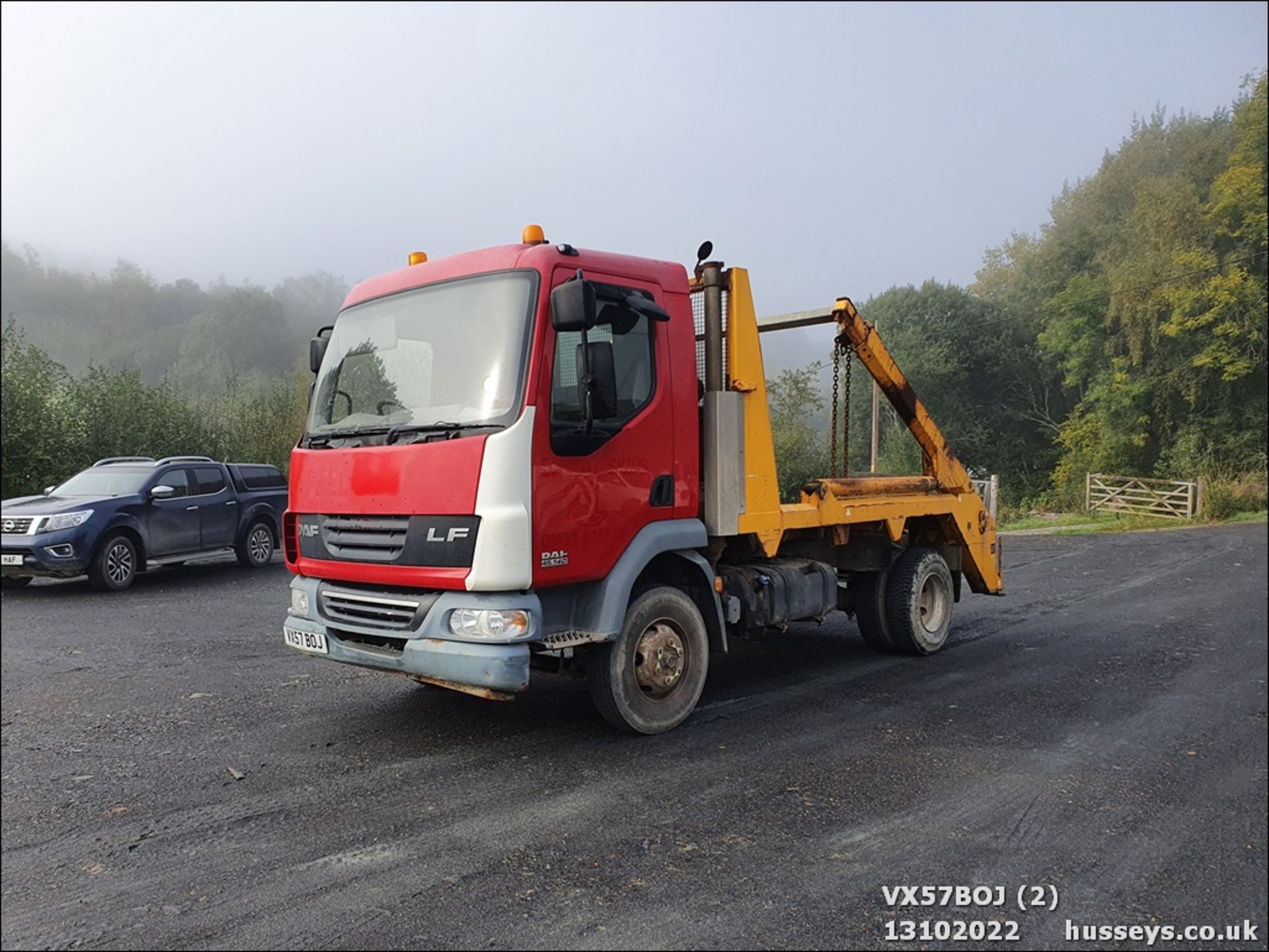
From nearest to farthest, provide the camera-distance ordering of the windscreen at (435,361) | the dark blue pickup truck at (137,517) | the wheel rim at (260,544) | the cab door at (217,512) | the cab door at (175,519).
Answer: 1. the dark blue pickup truck at (137,517)
2. the cab door at (175,519)
3. the cab door at (217,512)
4. the windscreen at (435,361)
5. the wheel rim at (260,544)

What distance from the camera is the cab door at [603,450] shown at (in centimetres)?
444

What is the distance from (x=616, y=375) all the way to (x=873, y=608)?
369cm

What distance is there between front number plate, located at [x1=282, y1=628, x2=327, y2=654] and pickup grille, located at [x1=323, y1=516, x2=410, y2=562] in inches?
22.0

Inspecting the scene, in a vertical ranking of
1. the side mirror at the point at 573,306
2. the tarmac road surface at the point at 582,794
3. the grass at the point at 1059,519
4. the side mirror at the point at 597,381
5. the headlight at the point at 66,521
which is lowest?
the tarmac road surface at the point at 582,794

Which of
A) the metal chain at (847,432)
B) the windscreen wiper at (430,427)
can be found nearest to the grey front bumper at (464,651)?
the windscreen wiper at (430,427)

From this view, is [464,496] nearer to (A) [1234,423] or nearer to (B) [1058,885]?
(B) [1058,885]

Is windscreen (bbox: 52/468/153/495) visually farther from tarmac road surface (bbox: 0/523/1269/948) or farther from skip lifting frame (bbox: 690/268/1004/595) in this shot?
skip lifting frame (bbox: 690/268/1004/595)

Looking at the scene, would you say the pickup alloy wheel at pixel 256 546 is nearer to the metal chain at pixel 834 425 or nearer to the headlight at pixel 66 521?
the headlight at pixel 66 521

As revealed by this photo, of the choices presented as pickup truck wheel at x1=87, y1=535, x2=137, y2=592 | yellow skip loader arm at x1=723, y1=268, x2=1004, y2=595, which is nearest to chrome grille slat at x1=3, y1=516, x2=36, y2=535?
pickup truck wheel at x1=87, y1=535, x2=137, y2=592

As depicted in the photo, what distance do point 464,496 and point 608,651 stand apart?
130 centimetres

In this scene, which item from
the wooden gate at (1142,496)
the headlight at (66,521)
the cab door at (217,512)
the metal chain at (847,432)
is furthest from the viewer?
the metal chain at (847,432)

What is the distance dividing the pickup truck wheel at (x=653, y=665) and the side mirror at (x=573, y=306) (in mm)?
1648

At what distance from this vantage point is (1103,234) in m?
3.94

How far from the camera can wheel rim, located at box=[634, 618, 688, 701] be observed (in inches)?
199
